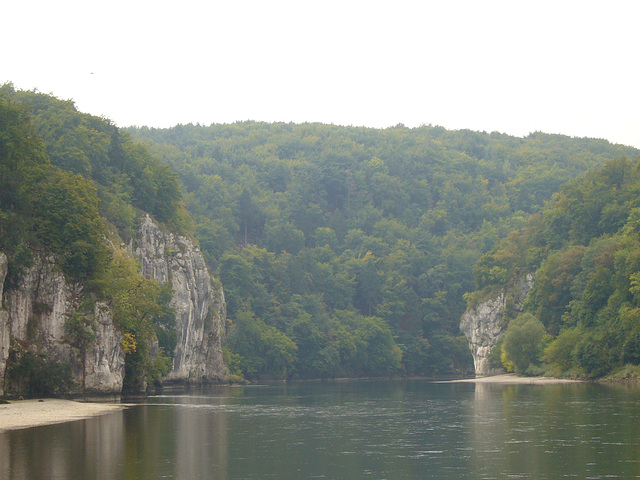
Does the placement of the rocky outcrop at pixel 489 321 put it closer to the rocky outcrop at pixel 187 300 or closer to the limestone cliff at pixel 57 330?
the rocky outcrop at pixel 187 300

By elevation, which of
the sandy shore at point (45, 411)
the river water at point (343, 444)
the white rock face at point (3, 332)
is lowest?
the river water at point (343, 444)

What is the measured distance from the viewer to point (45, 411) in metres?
54.8

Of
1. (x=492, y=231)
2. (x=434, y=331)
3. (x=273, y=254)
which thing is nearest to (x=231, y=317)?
(x=273, y=254)

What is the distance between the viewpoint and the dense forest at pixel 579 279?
90625 millimetres

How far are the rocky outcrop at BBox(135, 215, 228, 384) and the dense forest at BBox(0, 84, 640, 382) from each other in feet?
11.9

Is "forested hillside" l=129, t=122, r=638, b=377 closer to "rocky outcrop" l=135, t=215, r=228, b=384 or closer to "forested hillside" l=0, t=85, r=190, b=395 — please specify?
"rocky outcrop" l=135, t=215, r=228, b=384

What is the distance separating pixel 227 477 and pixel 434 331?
144 m

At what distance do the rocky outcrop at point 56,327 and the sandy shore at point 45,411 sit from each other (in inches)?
162

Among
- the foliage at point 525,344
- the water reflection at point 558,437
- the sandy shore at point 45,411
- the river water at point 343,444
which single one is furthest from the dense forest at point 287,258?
the water reflection at point 558,437

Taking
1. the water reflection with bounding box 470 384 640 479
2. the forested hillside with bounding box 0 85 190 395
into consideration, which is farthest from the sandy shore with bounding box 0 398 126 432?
the water reflection with bounding box 470 384 640 479

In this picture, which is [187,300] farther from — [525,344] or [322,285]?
[322,285]

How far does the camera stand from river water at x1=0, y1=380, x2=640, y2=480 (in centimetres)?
3200

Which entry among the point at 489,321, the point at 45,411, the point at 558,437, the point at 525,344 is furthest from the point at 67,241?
the point at 489,321

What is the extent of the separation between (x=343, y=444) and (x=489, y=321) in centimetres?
9671
